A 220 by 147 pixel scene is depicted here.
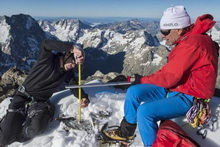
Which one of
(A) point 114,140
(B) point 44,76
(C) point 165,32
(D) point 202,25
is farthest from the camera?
(B) point 44,76

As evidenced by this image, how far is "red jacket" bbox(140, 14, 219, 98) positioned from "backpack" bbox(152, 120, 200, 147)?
3.80 feet

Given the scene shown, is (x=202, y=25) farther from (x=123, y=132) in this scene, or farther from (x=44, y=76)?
(x=44, y=76)

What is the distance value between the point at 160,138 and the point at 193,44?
8.65 feet

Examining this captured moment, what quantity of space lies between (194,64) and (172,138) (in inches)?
81.1

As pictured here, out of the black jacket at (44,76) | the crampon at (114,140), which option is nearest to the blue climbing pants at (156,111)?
the crampon at (114,140)

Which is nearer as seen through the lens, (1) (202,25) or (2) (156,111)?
(1) (202,25)

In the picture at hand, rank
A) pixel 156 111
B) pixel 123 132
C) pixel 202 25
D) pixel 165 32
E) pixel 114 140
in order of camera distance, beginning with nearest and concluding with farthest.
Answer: pixel 202 25, pixel 156 111, pixel 165 32, pixel 123 132, pixel 114 140

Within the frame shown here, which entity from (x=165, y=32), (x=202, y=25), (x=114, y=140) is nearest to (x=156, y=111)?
(x=114, y=140)

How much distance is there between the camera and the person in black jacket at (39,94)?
27.3ft

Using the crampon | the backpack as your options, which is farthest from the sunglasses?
the crampon

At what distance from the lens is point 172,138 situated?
20.8 ft

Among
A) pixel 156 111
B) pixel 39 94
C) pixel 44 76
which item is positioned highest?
pixel 44 76

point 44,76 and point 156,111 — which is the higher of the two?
point 44,76

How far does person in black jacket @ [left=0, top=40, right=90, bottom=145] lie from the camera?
8.33 m
